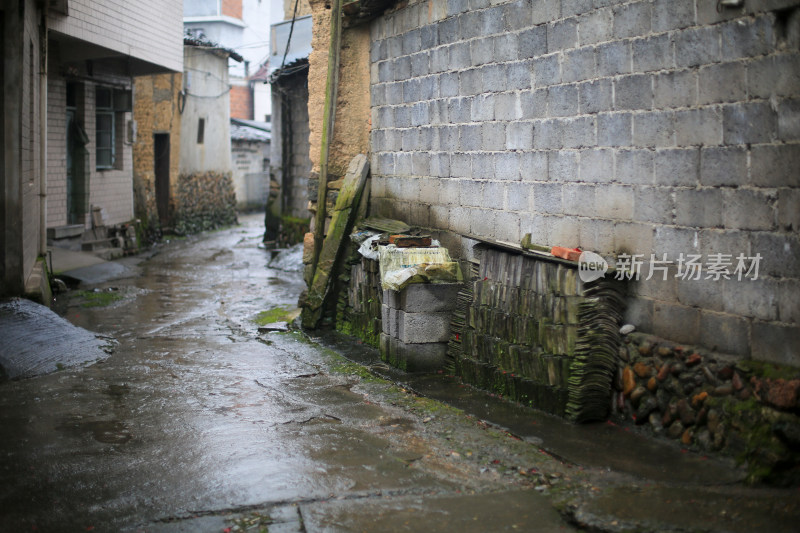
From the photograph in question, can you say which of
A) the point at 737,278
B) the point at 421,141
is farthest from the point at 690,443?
the point at 421,141

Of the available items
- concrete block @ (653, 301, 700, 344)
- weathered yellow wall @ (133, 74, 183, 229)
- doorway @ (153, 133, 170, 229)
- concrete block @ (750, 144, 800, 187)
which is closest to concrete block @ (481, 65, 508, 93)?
concrete block @ (653, 301, 700, 344)

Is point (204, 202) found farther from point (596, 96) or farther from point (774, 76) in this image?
point (774, 76)

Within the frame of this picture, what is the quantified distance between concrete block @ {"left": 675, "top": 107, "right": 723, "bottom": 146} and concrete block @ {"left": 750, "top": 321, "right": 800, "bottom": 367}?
4.02ft

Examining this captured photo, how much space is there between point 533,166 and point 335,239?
3.30 metres

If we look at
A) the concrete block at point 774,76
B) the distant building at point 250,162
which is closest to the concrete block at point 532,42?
the concrete block at point 774,76

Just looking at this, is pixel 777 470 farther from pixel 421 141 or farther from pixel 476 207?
pixel 421 141

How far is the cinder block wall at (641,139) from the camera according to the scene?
4703 millimetres

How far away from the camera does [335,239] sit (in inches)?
366

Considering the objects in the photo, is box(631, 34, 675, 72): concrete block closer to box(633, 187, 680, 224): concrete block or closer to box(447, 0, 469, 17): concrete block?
box(633, 187, 680, 224): concrete block

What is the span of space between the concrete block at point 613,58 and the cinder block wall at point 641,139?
0.5 inches

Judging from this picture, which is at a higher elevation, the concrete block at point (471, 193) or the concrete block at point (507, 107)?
the concrete block at point (507, 107)

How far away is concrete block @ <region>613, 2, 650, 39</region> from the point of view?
5445 millimetres

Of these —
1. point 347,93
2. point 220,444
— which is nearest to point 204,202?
point 347,93

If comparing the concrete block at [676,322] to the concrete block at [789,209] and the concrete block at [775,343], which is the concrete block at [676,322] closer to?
the concrete block at [775,343]
